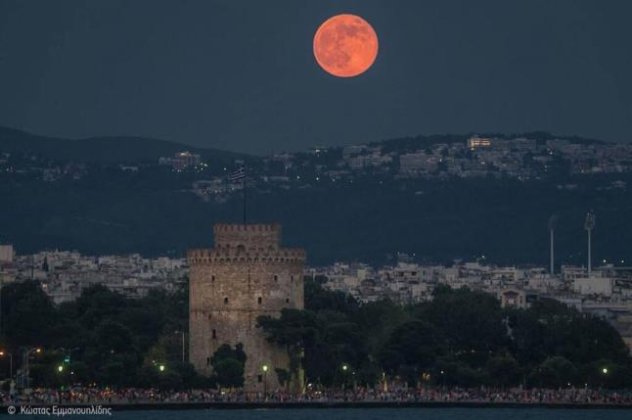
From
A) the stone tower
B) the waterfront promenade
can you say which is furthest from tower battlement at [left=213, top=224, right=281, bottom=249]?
the waterfront promenade

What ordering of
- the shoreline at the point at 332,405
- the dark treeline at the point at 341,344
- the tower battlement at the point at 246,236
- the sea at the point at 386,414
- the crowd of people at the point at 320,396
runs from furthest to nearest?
the tower battlement at the point at 246,236
the dark treeline at the point at 341,344
the crowd of people at the point at 320,396
the shoreline at the point at 332,405
the sea at the point at 386,414

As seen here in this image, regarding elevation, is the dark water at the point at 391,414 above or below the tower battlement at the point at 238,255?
below

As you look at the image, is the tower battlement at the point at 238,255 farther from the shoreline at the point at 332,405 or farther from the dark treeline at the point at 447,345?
the shoreline at the point at 332,405

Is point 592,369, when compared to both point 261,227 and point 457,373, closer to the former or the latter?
point 457,373

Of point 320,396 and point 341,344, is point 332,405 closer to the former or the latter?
point 320,396

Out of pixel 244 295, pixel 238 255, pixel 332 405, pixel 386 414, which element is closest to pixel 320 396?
pixel 332 405

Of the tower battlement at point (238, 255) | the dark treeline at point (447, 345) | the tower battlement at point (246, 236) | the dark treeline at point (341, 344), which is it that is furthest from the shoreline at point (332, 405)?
the tower battlement at point (246, 236)
